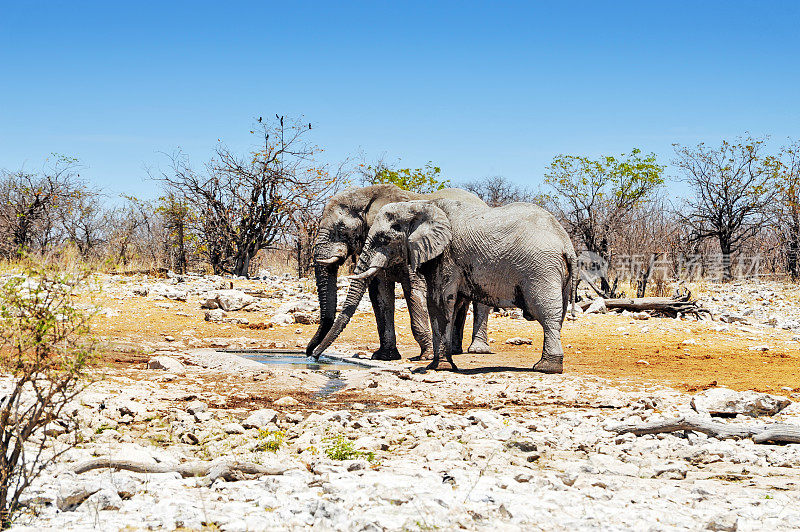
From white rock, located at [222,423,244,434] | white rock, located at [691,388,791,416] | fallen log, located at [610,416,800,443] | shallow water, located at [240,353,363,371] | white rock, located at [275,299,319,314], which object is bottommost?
white rock, located at [222,423,244,434]

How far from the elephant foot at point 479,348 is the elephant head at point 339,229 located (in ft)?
8.42

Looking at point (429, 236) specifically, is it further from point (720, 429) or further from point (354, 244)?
point (720, 429)

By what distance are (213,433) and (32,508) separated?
2.23 meters

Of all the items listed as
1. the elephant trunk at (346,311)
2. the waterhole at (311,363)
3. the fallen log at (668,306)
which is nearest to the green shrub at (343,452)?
the waterhole at (311,363)

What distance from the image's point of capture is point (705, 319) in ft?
60.4

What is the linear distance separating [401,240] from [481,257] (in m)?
1.38

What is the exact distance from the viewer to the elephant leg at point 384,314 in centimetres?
1221

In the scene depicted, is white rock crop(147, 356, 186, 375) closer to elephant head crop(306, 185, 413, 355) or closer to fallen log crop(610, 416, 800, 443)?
elephant head crop(306, 185, 413, 355)

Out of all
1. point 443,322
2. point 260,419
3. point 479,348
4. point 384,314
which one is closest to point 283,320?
point 384,314

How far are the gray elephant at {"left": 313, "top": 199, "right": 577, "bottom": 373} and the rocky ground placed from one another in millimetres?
928

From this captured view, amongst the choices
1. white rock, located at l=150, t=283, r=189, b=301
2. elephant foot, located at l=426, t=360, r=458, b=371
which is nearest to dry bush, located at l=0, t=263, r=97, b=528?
elephant foot, located at l=426, t=360, r=458, b=371

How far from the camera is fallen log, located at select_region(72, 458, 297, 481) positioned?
4863 mm

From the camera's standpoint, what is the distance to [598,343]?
1495cm

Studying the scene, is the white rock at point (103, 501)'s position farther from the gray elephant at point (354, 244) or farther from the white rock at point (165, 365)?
the gray elephant at point (354, 244)
